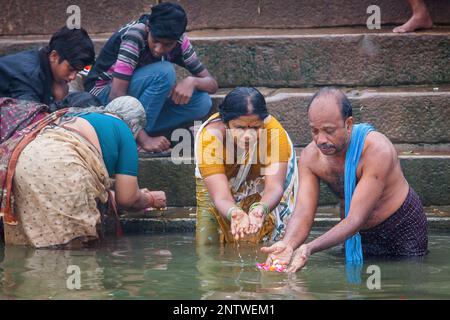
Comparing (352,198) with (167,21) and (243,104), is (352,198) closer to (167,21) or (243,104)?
(243,104)

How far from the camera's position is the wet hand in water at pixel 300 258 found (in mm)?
5648

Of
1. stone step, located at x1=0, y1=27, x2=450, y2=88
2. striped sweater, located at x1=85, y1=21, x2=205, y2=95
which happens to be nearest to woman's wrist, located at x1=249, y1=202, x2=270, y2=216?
striped sweater, located at x1=85, y1=21, x2=205, y2=95

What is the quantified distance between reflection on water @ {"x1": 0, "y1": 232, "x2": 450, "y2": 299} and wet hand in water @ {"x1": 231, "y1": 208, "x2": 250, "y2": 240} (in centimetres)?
21

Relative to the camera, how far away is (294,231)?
20.1ft

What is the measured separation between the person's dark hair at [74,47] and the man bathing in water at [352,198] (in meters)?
2.05

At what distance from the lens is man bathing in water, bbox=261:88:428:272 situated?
5902mm

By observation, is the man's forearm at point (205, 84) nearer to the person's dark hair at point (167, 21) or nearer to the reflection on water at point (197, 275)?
the person's dark hair at point (167, 21)

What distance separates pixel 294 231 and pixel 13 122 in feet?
7.52

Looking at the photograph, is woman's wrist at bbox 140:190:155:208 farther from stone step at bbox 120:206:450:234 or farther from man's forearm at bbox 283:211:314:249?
man's forearm at bbox 283:211:314:249

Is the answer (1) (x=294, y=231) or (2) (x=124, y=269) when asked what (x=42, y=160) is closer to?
(2) (x=124, y=269)

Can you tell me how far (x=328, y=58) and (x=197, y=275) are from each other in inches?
125

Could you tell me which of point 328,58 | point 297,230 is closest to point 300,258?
point 297,230
